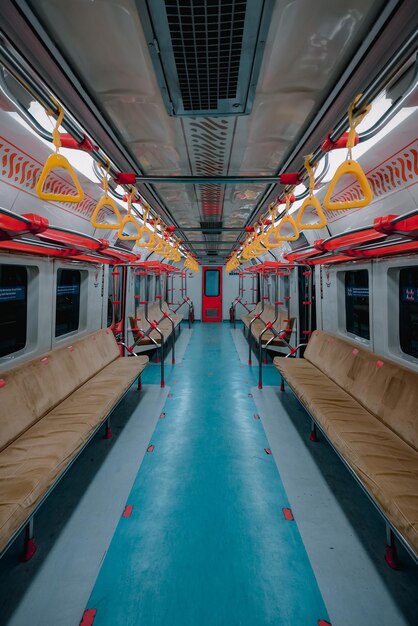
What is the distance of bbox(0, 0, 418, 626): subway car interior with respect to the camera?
4.13 ft

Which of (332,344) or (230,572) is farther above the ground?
(332,344)

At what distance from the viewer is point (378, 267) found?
370cm

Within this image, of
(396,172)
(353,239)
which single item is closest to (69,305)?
(353,239)

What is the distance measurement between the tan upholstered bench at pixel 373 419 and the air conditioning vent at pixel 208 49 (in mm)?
2605

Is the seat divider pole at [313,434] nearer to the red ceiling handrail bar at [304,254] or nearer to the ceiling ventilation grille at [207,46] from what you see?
the red ceiling handrail bar at [304,254]

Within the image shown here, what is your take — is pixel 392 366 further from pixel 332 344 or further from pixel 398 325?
pixel 332 344

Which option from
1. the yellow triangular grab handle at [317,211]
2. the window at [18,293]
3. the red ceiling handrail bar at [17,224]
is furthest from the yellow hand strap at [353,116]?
the window at [18,293]

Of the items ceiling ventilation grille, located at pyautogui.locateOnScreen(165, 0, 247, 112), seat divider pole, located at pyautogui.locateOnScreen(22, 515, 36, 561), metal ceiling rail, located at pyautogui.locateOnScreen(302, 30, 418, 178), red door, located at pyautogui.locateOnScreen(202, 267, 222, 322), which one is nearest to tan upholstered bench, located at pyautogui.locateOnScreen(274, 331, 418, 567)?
metal ceiling rail, located at pyautogui.locateOnScreen(302, 30, 418, 178)

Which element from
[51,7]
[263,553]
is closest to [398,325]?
[263,553]

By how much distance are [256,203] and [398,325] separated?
251 centimetres

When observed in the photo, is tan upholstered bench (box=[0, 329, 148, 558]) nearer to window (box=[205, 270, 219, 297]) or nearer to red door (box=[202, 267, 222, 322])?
red door (box=[202, 267, 222, 322])

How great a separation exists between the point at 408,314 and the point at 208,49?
3723mm

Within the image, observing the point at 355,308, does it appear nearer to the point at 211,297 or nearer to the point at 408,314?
the point at 408,314

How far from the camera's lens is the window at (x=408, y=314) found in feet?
11.3
